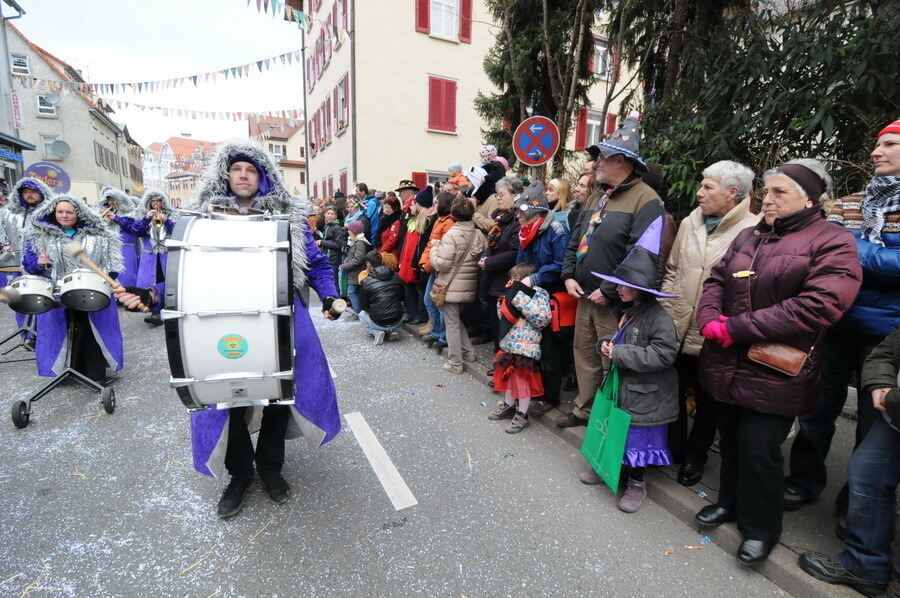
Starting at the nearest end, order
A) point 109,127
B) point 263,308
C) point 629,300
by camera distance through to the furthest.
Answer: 1. point 263,308
2. point 629,300
3. point 109,127

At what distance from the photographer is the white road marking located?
2.79 meters

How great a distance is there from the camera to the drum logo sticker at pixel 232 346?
2.06 meters

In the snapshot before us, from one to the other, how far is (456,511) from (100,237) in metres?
4.41

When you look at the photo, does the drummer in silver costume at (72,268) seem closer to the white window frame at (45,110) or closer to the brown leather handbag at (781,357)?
the brown leather handbag at (781,357)

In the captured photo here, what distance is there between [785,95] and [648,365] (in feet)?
9.33

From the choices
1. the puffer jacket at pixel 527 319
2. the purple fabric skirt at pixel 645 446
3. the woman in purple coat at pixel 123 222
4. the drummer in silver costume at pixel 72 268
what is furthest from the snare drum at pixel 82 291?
the purple fabric skirt at pixel 645 446

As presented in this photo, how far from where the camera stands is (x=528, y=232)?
13.0ft

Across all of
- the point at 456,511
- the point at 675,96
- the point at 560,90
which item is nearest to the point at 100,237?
the point at 456,511

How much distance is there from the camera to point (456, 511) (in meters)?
2.66

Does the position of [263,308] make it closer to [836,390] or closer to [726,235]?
[726,235]

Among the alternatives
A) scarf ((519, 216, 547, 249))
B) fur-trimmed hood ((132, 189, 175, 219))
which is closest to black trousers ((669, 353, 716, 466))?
scarf ((519, 216, 547, 249))

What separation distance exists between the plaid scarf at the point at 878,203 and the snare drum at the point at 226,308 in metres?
2.77

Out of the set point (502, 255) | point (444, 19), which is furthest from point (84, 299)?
point (444, 19)

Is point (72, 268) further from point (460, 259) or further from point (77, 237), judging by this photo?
point (460, 259)
